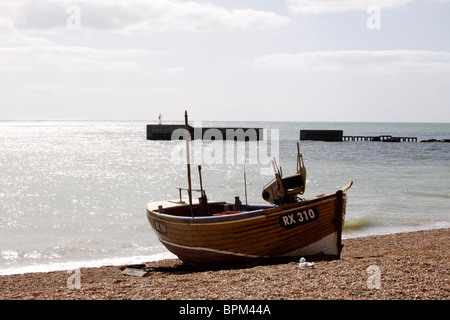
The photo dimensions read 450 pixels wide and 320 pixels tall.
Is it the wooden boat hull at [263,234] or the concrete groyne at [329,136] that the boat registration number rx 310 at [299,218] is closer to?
the wooden boat hull at [263,234]

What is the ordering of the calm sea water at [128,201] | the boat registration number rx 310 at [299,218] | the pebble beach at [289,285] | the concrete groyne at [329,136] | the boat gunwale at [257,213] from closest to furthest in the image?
the pebble beach at [289,285] < the boat gunwale at [257,213] < the boat registration number rx 310 at [299,218] < the calm sea water at [128,201] < the concrete groyne at [329,136]

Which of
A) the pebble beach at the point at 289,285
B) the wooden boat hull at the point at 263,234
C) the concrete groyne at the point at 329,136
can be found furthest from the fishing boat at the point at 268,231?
the concrete groyne at the point at 329,136

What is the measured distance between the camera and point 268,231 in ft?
38.5

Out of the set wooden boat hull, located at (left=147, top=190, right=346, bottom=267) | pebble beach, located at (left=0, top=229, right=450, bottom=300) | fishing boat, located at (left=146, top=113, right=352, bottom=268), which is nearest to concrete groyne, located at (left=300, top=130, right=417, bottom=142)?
fishing boat, located at (left=146, top=113, right=352, bottom=268)

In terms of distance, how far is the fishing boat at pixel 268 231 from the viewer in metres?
11.7

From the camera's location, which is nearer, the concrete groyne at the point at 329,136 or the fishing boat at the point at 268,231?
the fishing boat at the point at 268,231

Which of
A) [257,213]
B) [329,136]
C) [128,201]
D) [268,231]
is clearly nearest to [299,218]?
[268,231]

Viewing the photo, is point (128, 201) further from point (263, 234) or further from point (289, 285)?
point (289, 285)

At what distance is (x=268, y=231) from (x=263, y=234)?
143mm

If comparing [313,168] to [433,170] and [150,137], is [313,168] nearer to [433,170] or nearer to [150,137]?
[433,170]

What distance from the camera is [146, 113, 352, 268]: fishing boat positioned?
38.3 ft

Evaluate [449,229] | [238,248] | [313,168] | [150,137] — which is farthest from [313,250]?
[150,137]

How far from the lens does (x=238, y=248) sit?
38.9 ft
